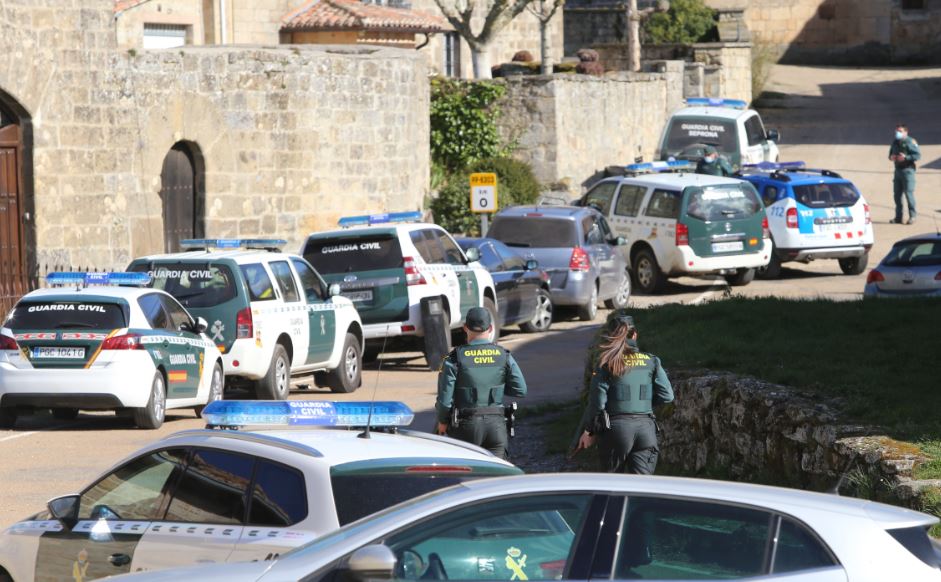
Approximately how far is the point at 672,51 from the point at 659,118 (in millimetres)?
5330

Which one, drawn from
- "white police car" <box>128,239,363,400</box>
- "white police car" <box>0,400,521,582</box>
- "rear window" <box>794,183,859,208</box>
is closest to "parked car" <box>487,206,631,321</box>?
"rear window" <box>794,183,859,208</box>

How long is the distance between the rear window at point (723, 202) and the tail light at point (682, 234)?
24 cm

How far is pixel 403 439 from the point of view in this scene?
727 cm

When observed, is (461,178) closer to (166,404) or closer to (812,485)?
(166,404)

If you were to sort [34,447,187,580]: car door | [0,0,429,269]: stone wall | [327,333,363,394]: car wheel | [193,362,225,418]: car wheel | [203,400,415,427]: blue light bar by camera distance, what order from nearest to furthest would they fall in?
[34,447,187,580]: car door < [203,400,415,427]: blue light bar < [193,362,225,418]: car wheel < [327,333,363,394]: car wheel < [0,0,429,269]: stone wall

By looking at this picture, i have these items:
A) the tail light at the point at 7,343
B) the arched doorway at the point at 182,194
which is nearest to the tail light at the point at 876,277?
the arched doorway at the point at 182,194

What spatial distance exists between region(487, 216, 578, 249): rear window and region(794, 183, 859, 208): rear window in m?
5.62

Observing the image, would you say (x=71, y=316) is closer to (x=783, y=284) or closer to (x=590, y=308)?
(x=590, y=308)

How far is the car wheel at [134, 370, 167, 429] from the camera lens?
15078 millimetres

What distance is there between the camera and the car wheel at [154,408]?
15.1 m

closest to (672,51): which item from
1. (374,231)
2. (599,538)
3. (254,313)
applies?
(374,231)

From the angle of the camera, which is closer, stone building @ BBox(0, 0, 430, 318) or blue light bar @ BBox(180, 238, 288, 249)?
blue light bar @ BBox(180, 238, 288, 249)

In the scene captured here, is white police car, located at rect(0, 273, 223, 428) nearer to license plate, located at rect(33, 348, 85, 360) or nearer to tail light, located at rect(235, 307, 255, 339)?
license plate, located at rect(33, 348, 85, 360)

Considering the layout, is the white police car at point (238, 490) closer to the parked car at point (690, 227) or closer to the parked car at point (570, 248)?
the parked car at point (570, 248)
